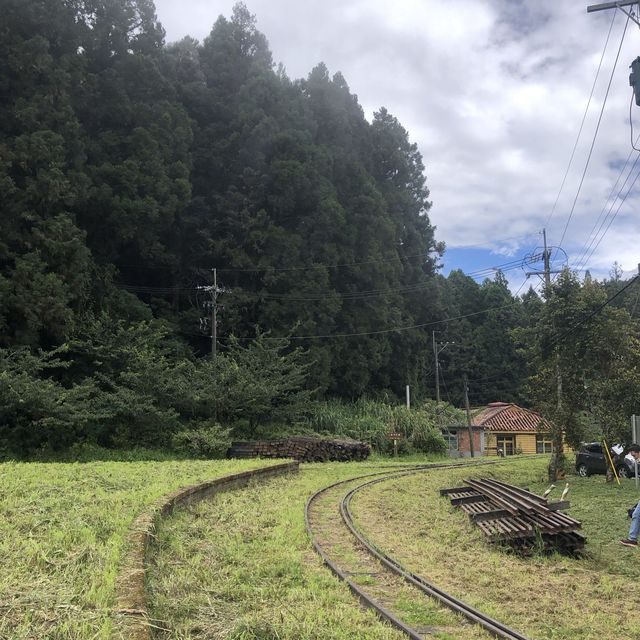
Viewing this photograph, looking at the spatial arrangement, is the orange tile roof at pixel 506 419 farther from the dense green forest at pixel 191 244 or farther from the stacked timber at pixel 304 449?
the stacked timber at pixel 304 449

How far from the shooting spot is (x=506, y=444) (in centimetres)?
5150

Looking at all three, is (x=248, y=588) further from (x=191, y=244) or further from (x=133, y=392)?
(x=191, y=244)

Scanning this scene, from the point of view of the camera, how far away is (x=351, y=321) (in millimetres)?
35938

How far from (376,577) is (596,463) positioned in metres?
18.6

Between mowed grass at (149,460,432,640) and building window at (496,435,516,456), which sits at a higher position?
mowed grass at (149,460,432,640)

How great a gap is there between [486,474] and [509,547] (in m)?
13.4

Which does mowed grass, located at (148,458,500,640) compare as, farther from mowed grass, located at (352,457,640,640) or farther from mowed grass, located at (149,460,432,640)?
mowed grass, located at (352,457,640,640)

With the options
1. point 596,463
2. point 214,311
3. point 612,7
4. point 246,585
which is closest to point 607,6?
point 612,7

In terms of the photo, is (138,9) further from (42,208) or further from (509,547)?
(509,547)

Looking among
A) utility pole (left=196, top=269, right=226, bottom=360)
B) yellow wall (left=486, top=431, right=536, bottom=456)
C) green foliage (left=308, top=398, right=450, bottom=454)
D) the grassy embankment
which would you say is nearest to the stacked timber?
green foliage (left=308, top=398, right=450, bottom=454)

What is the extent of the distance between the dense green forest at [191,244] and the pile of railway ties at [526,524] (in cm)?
965

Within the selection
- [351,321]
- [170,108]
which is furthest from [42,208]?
[351,321]

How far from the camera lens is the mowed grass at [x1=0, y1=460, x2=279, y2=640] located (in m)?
4.05

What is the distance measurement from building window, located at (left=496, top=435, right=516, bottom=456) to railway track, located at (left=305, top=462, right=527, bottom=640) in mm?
42170
